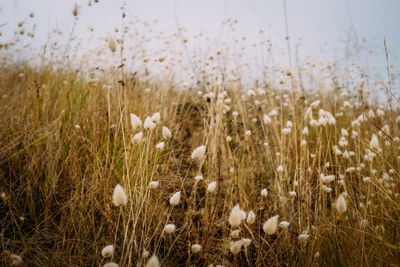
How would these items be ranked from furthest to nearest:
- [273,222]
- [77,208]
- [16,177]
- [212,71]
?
[212,71], [16,177], [77,208], [273,222]

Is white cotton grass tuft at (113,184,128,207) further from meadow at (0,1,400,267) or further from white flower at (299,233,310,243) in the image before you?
white flower at (299,233,310,243)

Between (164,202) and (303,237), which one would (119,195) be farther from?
(303,237)

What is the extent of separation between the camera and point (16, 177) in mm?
1487

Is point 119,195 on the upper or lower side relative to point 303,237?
upper

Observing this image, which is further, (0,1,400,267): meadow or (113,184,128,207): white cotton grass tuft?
(0,1,400,267): meadow

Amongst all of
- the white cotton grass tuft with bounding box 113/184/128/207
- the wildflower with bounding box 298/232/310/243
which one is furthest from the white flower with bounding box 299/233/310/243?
the white cotton grass tuft with bounding box 113/184/128/207

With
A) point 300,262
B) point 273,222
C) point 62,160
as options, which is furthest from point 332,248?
point 62,160

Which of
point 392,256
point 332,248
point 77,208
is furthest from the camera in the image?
point 77,208

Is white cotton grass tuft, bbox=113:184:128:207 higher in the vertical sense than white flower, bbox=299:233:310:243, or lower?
higher

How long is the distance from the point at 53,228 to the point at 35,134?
2.64ft

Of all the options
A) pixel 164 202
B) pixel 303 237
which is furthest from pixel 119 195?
pixel 303 237

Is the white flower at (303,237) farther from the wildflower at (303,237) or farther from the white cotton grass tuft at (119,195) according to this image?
the white cotton grass tuft at (119,195)

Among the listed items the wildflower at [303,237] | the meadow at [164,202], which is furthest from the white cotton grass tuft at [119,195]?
the wildflower at [303,237]

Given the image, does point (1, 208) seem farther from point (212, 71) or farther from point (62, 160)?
point (212, 71)
